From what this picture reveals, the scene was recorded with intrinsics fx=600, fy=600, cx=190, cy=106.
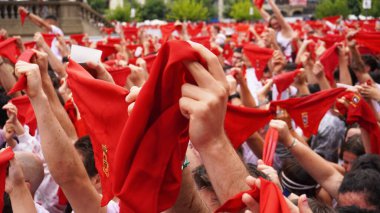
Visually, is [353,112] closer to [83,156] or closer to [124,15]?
[83,156]

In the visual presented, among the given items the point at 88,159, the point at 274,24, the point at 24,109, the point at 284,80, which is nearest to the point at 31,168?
the point at 88,159

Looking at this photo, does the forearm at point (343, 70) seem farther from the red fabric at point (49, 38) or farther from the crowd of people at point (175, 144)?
the red fabric at point (49, 38)

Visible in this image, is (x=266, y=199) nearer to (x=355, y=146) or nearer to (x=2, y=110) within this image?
(x=355, y=146)

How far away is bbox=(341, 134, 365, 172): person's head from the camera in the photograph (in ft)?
14.1

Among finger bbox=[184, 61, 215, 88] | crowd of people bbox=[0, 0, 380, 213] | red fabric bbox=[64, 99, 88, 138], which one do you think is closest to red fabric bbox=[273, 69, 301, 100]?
crowd of people bbox=[0, 0, 380, 213]

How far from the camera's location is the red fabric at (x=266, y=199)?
172 cm

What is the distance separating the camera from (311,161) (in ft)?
11.6

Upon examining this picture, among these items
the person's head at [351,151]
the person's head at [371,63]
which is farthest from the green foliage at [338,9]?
the person's head at [351,151]

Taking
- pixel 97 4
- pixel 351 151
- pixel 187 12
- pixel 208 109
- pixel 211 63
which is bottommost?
pixel 187 12

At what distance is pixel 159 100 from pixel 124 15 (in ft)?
140

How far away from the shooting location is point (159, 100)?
185 cm

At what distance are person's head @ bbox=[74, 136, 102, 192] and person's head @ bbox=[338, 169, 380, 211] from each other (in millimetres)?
1392

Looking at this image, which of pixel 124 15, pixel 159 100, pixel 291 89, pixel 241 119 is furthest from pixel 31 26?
pixel 124 15

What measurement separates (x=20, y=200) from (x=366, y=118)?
96.3 inches
